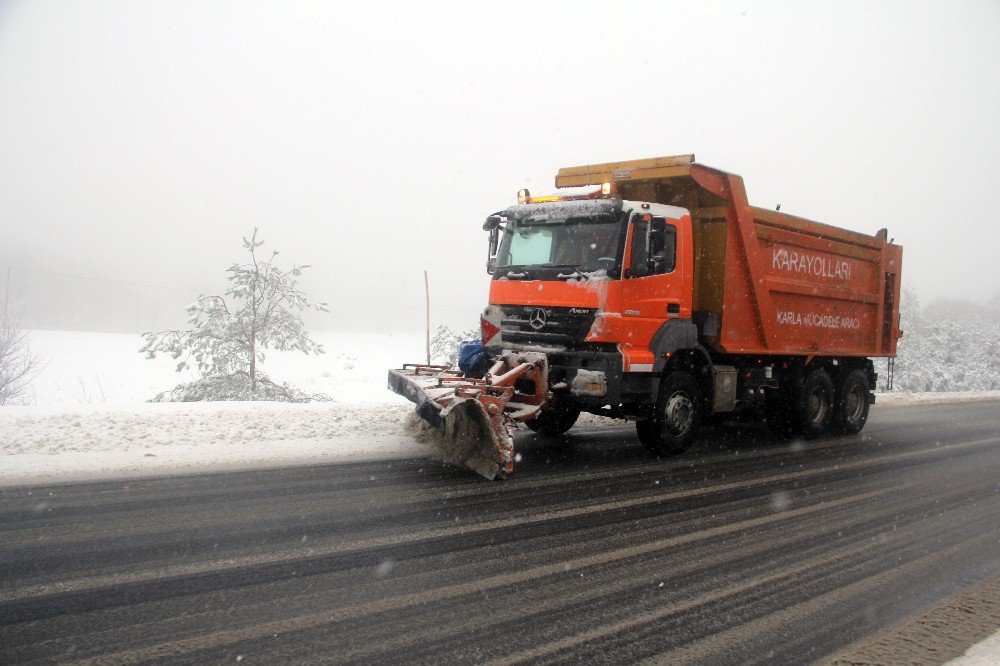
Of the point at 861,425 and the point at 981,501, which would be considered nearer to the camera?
the point at 981,501

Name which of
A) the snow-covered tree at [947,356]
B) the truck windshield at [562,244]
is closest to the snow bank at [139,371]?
the truck windshield at [562,244]

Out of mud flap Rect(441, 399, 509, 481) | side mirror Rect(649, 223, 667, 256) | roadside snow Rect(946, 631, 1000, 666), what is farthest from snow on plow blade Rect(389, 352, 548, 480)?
roadside snow Rect(946, 631, 1000, 666)

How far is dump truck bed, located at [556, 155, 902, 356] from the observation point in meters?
8.62

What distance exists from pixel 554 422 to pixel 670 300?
99.2 inches

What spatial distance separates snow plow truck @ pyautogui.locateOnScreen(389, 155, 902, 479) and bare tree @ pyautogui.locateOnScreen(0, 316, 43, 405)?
13465mm

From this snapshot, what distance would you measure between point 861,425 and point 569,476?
279 inches

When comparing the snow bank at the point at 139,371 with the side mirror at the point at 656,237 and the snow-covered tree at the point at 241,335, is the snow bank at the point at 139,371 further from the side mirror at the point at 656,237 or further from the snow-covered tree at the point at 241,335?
the side mirror at the point at 656,237

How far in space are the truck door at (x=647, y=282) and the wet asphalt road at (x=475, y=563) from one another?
1544 millimetres

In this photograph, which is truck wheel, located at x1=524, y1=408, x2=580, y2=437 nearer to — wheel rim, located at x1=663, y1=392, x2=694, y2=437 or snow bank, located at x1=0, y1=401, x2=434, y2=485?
wheel rim, located at x1=663, y1=392, x2=694, y2=437

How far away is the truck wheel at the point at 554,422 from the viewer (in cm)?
927

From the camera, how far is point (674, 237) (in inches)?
315

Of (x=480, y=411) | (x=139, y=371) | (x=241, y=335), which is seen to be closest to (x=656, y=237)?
(x=480, y=411)

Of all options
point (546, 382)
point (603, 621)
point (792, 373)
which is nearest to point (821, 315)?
point (792, 373)

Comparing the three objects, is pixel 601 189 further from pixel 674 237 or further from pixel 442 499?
pixel 442 499
